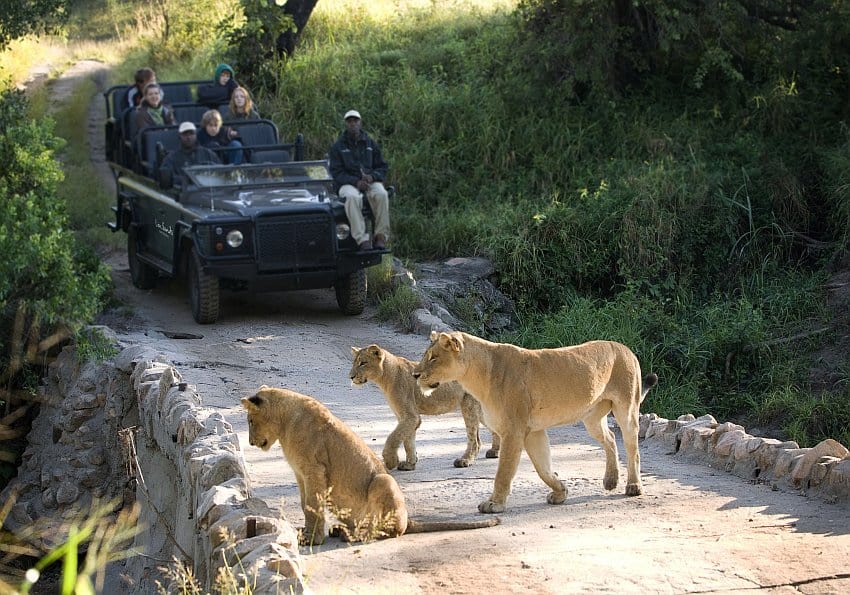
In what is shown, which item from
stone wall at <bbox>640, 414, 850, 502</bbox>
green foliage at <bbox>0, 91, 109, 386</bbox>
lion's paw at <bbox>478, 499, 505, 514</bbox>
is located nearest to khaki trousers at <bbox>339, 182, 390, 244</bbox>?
green foliage at <bbox>0, 91, 109, 386</bbox>

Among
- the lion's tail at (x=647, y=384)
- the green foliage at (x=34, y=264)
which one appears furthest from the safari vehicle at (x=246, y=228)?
the lion's tail at (x=647, y=384)

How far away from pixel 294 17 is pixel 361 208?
906cm

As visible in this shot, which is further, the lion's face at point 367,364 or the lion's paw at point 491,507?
the lion's face at point 367,364

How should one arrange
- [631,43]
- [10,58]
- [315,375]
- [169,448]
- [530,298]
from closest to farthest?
[169,448] < [315,375] < [530,298] < [631,43] < [10,58]

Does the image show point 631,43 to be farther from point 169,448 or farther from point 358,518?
point 358,518

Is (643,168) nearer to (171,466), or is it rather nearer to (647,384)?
(647,384)

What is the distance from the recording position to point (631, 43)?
18.0 m

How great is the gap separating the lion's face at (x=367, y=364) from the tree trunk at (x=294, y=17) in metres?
13.7

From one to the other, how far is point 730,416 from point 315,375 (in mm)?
4269

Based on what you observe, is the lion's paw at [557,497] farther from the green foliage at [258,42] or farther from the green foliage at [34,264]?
the green foliage at [258,42]

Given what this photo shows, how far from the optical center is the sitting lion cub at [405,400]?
8.03m

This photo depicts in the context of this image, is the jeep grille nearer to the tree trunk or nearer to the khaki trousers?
the khaki trousers

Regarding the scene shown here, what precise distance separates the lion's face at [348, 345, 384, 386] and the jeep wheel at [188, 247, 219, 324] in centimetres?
480

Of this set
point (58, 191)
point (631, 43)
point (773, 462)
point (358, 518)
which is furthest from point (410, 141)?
point (358, 518)
